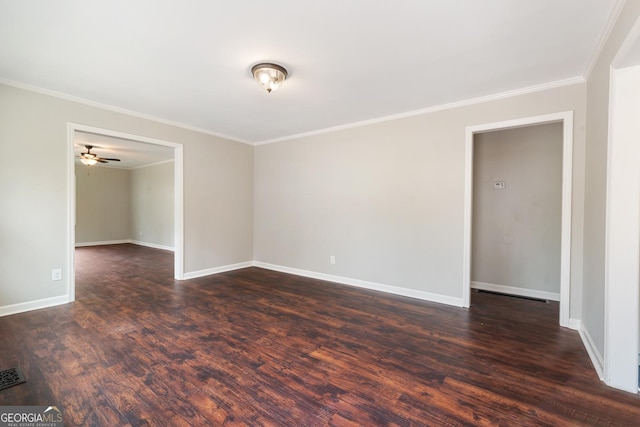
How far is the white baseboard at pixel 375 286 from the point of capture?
3.60 m

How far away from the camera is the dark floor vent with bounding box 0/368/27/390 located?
1.89 metres

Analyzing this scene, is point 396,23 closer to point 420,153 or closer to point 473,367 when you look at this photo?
point 420,153

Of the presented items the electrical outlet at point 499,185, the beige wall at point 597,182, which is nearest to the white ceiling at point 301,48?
the beige wall at point 597,182

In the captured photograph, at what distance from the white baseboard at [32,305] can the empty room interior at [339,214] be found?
0.15 feet

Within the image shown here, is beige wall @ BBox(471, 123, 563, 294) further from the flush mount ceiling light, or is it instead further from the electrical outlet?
the flush mount ceiling light

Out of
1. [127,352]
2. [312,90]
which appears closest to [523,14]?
[312,90]

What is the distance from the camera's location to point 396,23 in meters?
1.99

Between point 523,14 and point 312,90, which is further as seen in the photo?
point 312,90

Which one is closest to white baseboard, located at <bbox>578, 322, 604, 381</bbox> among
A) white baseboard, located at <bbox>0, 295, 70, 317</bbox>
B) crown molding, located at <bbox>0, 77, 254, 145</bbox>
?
white baseboard, located at <bbox>0, 295, 70, 317</bbox>

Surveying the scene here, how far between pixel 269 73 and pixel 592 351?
3.61 meters

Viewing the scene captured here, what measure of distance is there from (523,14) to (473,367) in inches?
99.9

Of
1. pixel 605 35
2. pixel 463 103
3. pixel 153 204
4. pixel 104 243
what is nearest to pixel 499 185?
pixel 463 103
